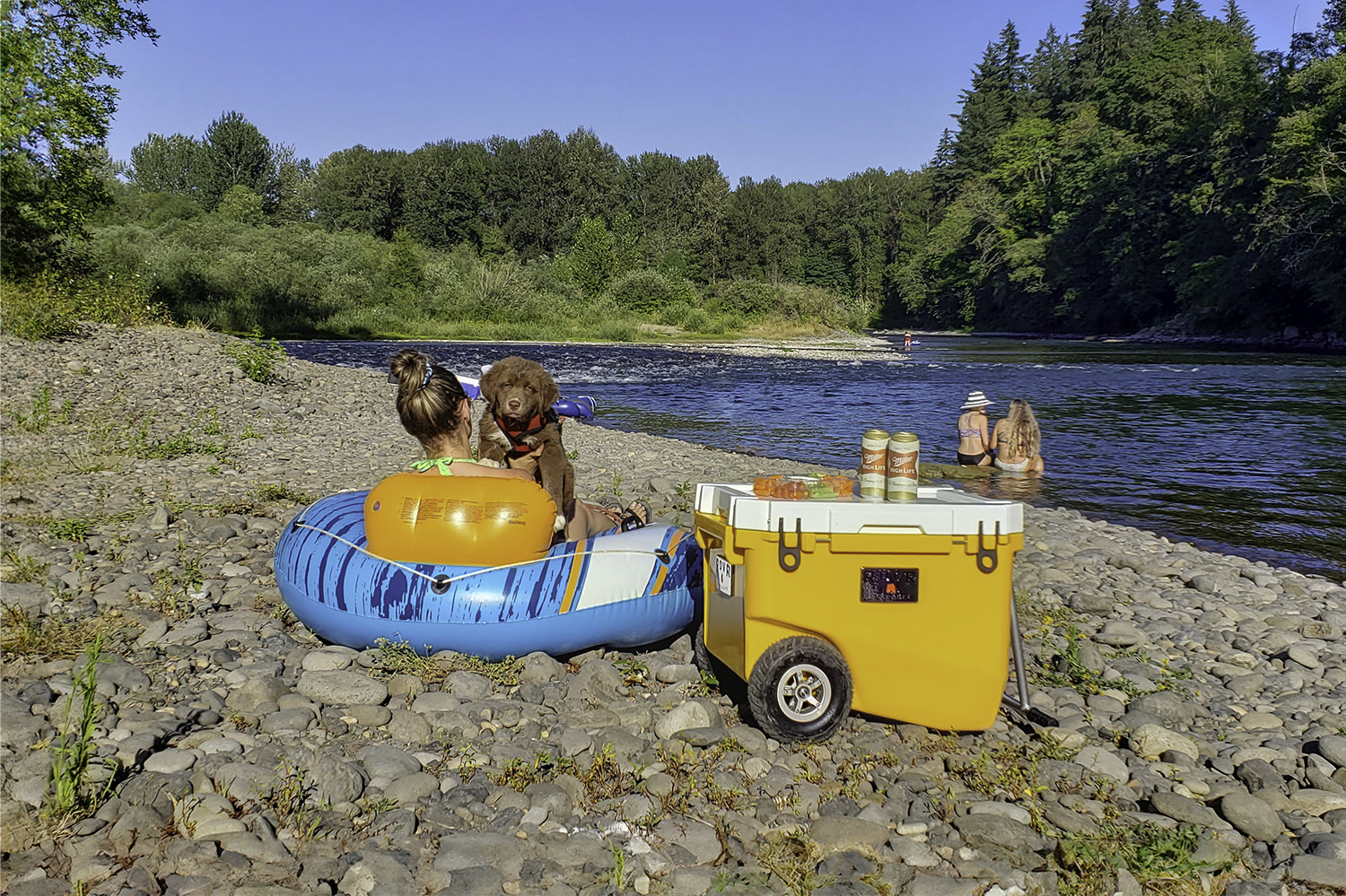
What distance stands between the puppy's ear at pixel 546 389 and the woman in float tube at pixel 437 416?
0.40 meters

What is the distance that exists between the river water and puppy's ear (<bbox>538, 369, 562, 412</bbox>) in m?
6.70

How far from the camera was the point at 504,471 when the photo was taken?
4.68 metres

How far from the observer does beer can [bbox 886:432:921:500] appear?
3.88m

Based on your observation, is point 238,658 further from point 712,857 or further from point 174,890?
point 712,857

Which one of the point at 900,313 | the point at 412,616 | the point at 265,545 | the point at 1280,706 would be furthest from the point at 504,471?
the point at 900,313

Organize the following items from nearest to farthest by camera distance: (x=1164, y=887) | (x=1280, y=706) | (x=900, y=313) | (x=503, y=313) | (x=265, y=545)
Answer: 1. (x=1164, y=887)
2. (x=1280, y=706)
3. (x=265, y=545)
4. (x=503, y=313)
5. (x=900, y=313)

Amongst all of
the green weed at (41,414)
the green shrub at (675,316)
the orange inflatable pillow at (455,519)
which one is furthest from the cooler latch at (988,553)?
the green shrub at (675,316)

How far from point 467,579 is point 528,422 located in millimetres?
1040

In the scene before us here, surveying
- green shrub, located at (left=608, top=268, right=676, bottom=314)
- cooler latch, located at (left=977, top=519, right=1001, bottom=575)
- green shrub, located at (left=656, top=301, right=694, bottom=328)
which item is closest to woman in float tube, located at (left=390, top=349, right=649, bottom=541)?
cooler latch, located at (left=977, top=519, right=1001, bottom=575)

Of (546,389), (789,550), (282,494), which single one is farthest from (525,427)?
(282,494)

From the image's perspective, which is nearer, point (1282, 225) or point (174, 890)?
point (174, 890)

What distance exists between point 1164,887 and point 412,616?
321 centimetres

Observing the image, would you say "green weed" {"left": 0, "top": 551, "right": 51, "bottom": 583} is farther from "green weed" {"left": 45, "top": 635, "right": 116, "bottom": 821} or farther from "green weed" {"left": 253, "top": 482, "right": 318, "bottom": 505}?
"green weed" {"left": 253, "top": 482, "right": 318, "bottom": 505}

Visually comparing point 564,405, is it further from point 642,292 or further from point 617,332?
point 642,292
